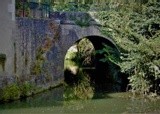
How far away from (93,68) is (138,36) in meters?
10.8

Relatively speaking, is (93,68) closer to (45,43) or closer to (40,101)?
(45,43)

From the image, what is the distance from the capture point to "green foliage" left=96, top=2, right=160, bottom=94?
21.2m

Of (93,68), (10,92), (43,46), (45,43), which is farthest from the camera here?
(93,68)

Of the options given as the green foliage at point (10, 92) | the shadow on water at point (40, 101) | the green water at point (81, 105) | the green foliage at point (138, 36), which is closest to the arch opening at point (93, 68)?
the green foliage at point (138, 36)

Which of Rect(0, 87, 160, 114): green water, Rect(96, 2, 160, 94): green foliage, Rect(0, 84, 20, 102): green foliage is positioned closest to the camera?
Rect(0, 87, 160, 114): green water

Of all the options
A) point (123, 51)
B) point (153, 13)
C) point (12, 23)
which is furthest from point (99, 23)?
point (12, 23)

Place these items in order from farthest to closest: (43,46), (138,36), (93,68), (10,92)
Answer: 1. (93,68)
2. (43,46)
3. (138,36)
4. (10,92)

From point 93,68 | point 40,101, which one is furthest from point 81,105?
point 93,68

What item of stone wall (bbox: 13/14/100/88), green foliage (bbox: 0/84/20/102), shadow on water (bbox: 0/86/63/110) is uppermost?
stone wall (bbox: 13/14/100/88)

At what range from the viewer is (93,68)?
1257 inches

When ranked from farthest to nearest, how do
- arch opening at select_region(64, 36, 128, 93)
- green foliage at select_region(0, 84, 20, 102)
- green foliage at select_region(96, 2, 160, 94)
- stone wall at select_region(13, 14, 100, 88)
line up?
1. arch opening at select_region(64, 36, 128, 93)
2. stone wall at select_region(13, 14, 100, 88)
3. green foliage at select_region(96, 2, 160, 94)
4. green foliage at select_region(0, 84, 20, 102)

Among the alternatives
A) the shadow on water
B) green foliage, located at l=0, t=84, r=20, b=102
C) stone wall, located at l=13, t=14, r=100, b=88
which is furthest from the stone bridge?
the shadow on water

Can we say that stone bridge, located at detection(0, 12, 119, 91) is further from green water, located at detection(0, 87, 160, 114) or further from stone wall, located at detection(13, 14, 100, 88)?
green water, located at detection(0, 87, 160, 114)

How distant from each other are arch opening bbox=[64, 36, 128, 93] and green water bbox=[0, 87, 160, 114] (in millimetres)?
3162
